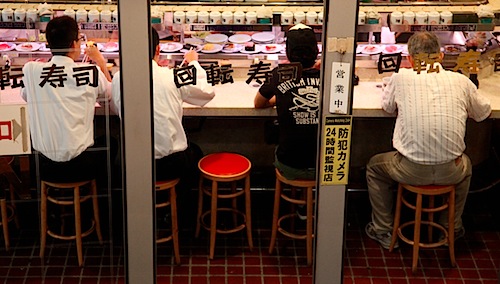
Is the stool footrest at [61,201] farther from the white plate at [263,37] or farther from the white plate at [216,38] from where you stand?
the white plate at [263,37]

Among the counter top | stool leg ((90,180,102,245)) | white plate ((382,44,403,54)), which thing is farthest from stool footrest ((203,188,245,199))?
white plate ((382,44,403,54))

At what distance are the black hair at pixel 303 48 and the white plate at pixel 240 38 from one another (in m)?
0.98

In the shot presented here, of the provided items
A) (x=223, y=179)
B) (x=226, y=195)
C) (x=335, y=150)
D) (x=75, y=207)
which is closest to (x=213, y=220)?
(x=226, y=195)

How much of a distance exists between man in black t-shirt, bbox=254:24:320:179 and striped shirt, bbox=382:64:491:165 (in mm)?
551

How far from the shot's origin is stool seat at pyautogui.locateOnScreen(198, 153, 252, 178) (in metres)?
4.89

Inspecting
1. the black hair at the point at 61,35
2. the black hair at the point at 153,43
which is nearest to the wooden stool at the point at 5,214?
the black hair at the point at 61,35

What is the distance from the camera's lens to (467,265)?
198 inches

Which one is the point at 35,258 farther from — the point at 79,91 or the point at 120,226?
the point at 79,91

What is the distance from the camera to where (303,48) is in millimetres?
4539

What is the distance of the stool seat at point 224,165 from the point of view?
489cm

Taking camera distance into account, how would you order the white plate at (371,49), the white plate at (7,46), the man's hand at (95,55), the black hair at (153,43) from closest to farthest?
the black hair at (153,43) < the man's hand at (95,55) < the white plate at (7,46) < the white plate at (371,49)

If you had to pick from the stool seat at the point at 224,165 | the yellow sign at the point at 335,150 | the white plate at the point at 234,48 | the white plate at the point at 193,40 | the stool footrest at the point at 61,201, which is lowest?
the stool footrest at the point at 61,201

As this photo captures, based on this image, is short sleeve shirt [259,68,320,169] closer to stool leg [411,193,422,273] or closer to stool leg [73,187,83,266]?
stool leg [411,193,422,273]

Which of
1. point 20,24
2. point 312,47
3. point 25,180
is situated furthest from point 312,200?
point 20,24
